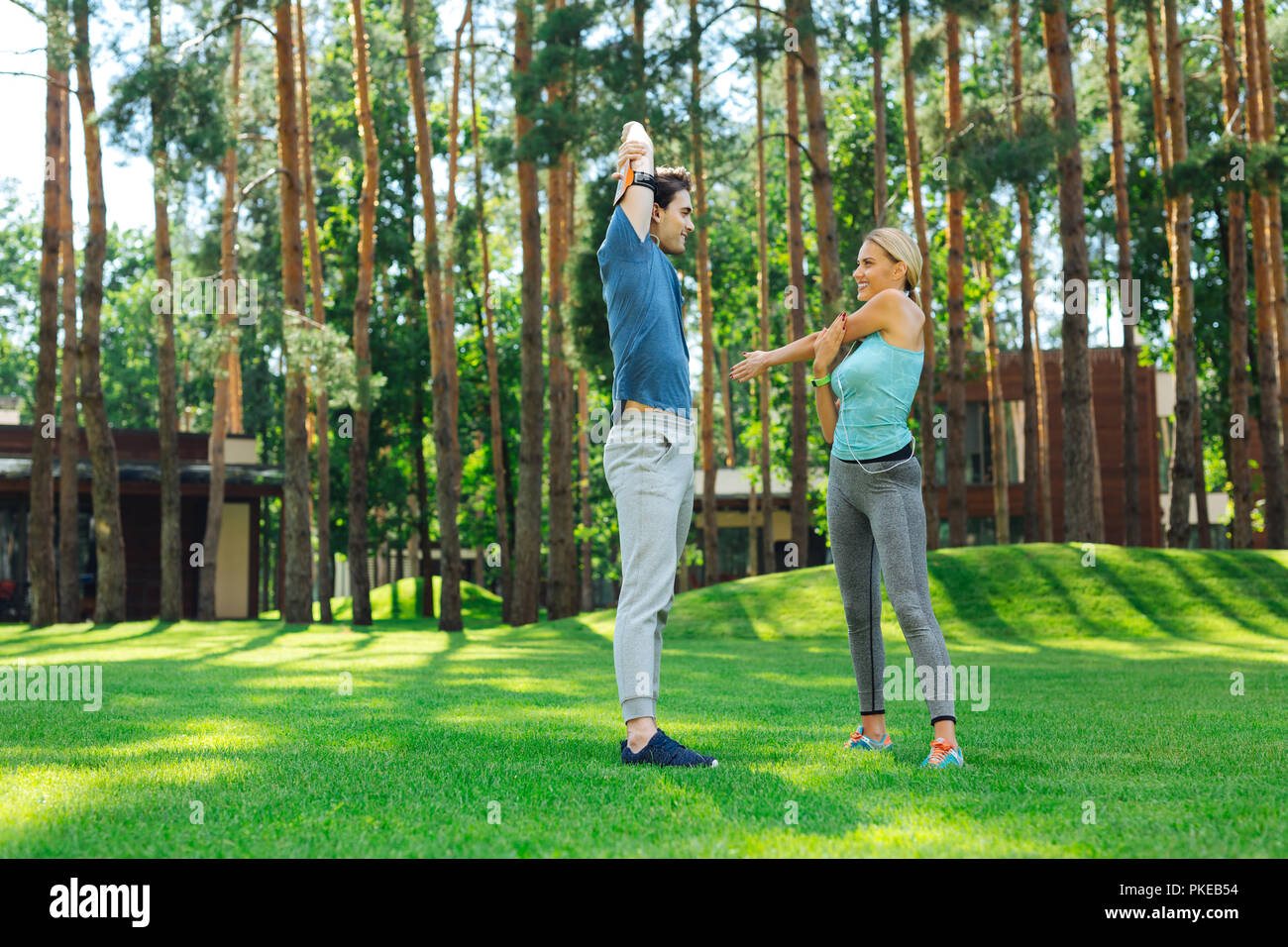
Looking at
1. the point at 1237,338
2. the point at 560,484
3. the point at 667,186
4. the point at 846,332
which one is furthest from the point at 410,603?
the point at 846,332

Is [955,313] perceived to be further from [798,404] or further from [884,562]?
[884,562]

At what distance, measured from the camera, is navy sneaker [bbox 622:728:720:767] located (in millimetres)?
4355

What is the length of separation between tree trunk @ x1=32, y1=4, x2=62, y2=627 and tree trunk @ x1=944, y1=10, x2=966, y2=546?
53.7 ft

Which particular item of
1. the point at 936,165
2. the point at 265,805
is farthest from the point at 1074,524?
the point at 265,805

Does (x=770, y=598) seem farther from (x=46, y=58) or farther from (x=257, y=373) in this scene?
(x=257, y=373)

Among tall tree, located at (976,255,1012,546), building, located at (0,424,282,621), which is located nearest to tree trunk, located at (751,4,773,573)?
tall tree, located at (976,255,1012,546)

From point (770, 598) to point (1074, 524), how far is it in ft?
16.0

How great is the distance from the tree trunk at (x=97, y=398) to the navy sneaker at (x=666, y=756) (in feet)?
66.3

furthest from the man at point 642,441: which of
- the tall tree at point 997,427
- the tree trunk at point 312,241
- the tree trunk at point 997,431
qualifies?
the tree trunk at point 997,431

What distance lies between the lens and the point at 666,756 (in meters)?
4.38

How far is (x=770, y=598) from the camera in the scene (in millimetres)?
18797

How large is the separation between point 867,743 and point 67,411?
21992 mm

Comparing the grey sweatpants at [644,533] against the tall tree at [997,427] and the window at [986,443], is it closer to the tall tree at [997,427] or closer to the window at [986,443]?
the tall tree at [997,427]

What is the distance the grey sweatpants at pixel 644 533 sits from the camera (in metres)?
4.50
